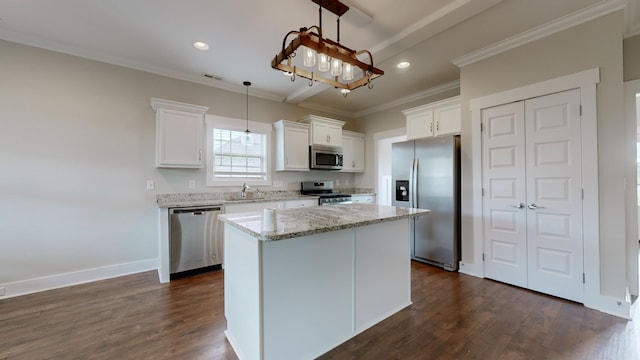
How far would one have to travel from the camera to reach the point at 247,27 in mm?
2541

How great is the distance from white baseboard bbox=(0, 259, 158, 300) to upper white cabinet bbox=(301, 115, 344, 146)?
3.19 m

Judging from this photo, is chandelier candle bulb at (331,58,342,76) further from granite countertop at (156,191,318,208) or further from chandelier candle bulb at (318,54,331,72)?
granite countertop at (156,191,318,208)

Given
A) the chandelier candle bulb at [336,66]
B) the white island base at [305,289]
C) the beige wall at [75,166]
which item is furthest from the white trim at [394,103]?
the white island base at [305,289]

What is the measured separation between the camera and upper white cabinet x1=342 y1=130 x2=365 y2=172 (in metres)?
5.27

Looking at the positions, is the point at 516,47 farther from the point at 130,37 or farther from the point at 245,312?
the point at 130,37

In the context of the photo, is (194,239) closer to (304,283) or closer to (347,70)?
(304,283)

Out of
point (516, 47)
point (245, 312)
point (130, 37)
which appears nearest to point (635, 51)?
point (516, 47)

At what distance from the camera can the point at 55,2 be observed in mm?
2176

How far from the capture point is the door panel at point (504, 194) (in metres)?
2.72

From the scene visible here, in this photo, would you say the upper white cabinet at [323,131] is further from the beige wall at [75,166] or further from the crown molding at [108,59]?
the beige wall at [75,166]

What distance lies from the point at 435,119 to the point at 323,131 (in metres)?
1.98

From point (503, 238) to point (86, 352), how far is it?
13.1 feet

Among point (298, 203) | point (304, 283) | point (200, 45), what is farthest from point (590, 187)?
point (200, 45)

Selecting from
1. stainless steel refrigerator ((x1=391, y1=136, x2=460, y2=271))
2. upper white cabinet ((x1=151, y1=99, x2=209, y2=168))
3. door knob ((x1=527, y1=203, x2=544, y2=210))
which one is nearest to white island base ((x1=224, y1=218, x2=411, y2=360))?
stainless steel refrigerator ((x1=391, y1=136, x2=460, y2=271))
